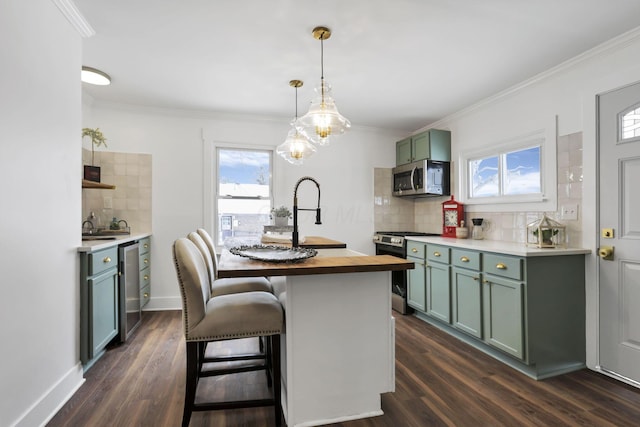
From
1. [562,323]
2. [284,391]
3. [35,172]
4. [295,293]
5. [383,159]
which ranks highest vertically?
[383,159]

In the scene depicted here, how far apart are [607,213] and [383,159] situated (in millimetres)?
2742

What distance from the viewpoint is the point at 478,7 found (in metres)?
1.96

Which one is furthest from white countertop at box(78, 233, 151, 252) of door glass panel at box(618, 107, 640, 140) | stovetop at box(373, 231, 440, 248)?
door glass panel at box(618, 107, 640, 140)

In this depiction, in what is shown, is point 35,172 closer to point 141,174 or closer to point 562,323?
point 141,174

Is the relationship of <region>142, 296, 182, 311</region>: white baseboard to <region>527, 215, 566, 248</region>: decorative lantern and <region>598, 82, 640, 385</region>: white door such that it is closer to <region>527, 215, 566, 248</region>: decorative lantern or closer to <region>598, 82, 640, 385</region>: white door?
<region>527, 215, 566, 248</region>: decorative lantern

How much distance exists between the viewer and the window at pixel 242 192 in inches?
164

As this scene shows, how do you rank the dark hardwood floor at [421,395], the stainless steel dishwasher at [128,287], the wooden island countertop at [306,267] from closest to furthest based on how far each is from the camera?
1. the wooden island countertop at [306,267]
2. the dark hardwood floor at [421,395]
3. the stainless steel dishwasher at [128,287]

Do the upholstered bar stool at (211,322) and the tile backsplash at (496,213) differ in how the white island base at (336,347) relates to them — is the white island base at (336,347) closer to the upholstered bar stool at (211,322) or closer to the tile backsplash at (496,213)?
the upholstered bar stool at (211,322)

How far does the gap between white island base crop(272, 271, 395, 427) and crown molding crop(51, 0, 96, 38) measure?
84.2 inches

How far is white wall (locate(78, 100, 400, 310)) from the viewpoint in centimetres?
382

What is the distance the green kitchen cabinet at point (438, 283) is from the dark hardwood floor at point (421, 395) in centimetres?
46

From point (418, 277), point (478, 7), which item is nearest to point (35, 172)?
point (478, 7)

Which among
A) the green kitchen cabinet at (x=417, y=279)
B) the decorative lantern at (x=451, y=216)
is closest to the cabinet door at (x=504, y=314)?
the green kitchen cabinet at (x=417, y=279)

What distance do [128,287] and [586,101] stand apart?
13.9ft
